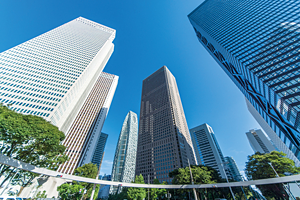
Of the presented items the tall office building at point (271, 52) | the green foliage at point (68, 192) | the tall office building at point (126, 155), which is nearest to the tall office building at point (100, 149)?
the tall office building at point (126, 155)

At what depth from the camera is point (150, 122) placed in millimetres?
109562

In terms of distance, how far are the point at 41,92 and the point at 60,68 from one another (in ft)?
61.8

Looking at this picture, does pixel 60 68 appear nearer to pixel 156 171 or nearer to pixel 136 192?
pixel 136 192

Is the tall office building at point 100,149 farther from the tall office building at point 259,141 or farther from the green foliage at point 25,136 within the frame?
the tall office building at point 259,141

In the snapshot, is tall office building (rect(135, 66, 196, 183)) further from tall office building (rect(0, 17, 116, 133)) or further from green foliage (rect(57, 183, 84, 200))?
tall office building (rect(0, 17, 116, 133))

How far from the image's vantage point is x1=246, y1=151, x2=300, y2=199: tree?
88.9 ft

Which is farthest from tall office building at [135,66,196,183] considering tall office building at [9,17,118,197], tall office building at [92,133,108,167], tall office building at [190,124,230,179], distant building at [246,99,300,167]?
tall office building at [92,133,108,167]

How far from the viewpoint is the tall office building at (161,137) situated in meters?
79.2

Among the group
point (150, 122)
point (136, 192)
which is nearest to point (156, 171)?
point (150, 122)

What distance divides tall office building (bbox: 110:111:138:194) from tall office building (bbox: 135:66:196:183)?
793 inches

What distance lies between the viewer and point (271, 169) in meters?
29.0

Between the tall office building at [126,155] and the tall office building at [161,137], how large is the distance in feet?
66.1

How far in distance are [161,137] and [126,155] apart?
45.4 m

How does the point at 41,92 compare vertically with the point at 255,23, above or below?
below
